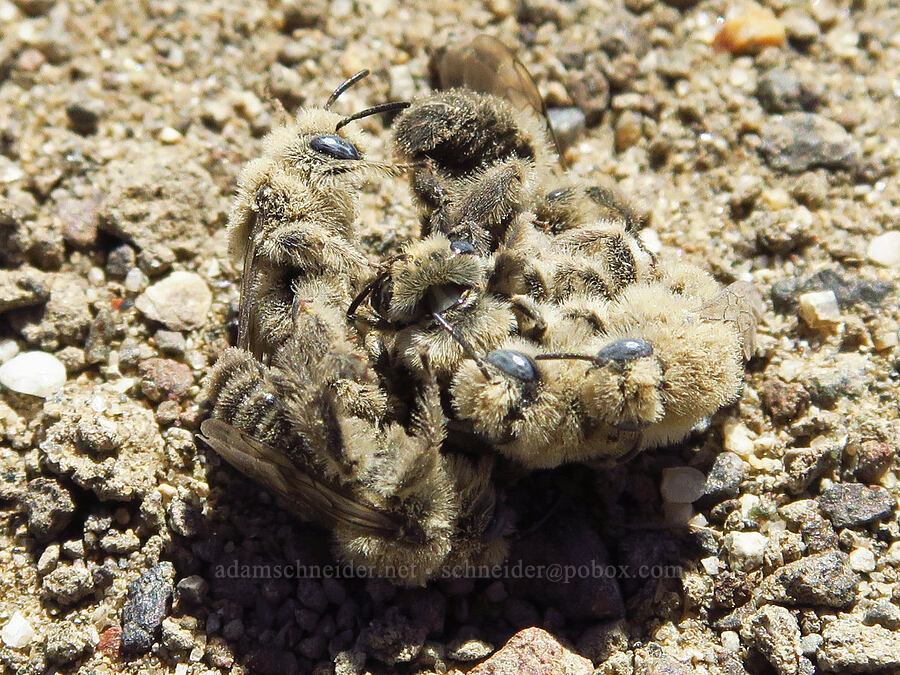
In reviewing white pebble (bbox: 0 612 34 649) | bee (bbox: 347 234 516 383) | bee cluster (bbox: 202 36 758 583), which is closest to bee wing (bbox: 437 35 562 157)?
bee cluster (bbox: 202 36 758 583)

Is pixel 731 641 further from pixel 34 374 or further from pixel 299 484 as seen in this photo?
pixel 34 374

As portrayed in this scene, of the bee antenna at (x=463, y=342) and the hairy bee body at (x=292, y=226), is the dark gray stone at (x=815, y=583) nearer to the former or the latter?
the bee antenna at (x=463, y=342)

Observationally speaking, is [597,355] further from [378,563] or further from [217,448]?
[217,448]

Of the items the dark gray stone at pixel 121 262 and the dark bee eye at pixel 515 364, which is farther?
the dark gray stone at pixel 121 262

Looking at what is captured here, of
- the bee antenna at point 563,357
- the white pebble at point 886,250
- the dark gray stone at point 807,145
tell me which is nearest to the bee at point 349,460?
the bee antenna at point 563,357

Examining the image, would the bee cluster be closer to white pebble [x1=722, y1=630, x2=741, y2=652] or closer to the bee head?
the bee head

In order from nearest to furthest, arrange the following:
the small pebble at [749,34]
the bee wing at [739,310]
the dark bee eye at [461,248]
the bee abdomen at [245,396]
A: 1. the bee abdomen at [245,396]
2. the dark bee eye at [461,248]
3. the bee wing at [739,310]
4. the small pebble at [749,34]

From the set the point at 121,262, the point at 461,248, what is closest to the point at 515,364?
the point at 461,248
